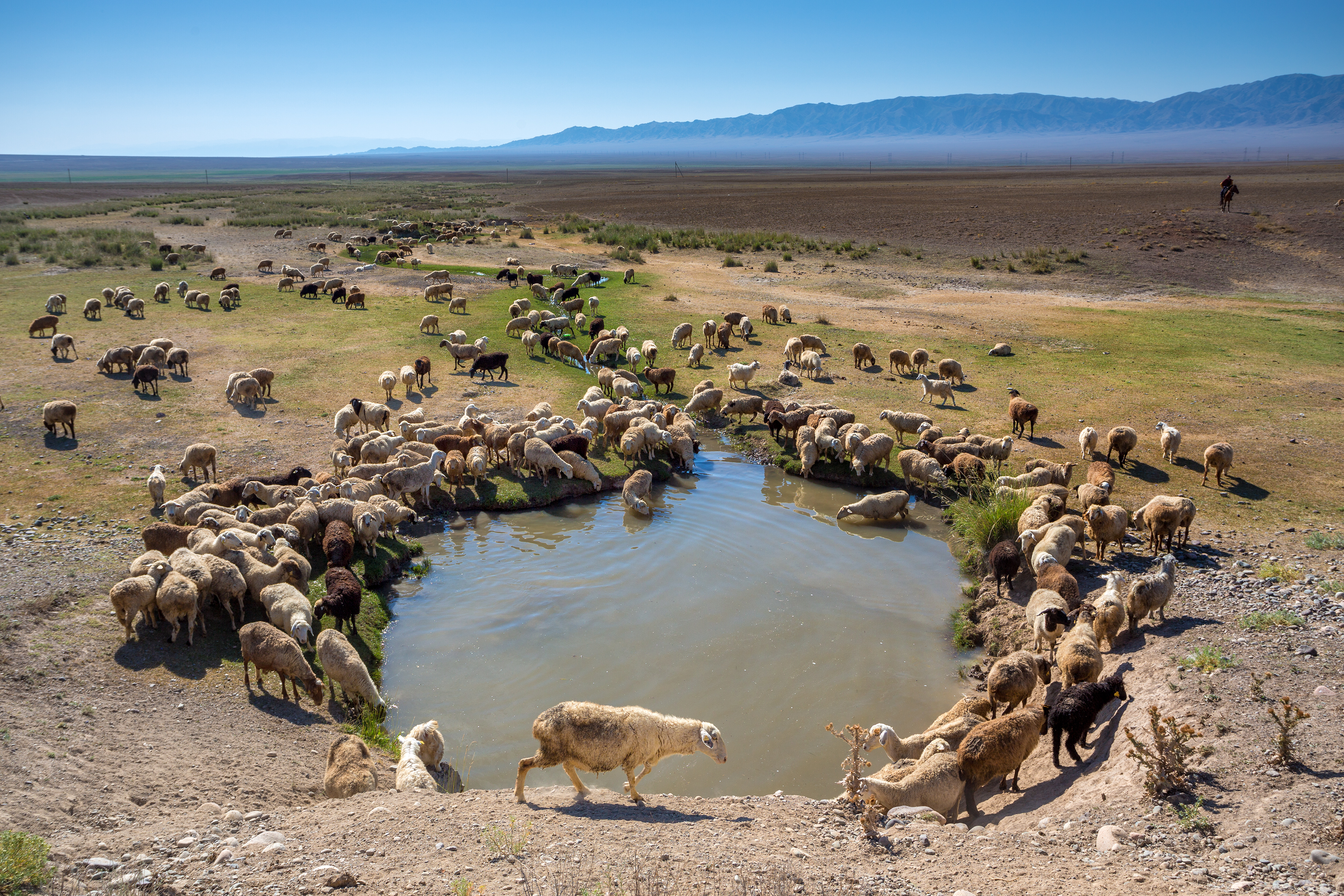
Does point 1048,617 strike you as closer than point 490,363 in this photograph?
Yes

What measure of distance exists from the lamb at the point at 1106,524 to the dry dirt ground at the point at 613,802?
0.71 meters

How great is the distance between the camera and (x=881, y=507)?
1500 cm

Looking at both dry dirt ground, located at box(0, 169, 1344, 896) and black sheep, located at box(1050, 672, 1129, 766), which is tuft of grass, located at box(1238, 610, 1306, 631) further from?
black sheep, located at box(1050, 672, 1129, 766)

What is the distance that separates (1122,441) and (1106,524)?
4.61 metres

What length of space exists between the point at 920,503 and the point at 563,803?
10843 mm

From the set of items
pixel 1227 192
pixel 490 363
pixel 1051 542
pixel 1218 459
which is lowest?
pixel 1051 542

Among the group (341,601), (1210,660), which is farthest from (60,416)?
(1210,660)

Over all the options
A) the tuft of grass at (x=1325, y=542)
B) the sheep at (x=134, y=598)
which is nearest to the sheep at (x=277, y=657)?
the sheep at (x=134, y=598)

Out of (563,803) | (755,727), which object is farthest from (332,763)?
(755,727)

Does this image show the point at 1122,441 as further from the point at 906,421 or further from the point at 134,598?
the point at 134,598

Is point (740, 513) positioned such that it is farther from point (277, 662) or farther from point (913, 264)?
point (913, 264)

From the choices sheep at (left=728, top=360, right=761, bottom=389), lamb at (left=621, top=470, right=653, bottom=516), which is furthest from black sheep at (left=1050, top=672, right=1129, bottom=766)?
sheep at (left=728, top=360, right=761, bottom=389)

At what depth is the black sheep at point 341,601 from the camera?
10656 millimetres

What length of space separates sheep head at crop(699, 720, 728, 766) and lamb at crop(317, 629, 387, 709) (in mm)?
4322
